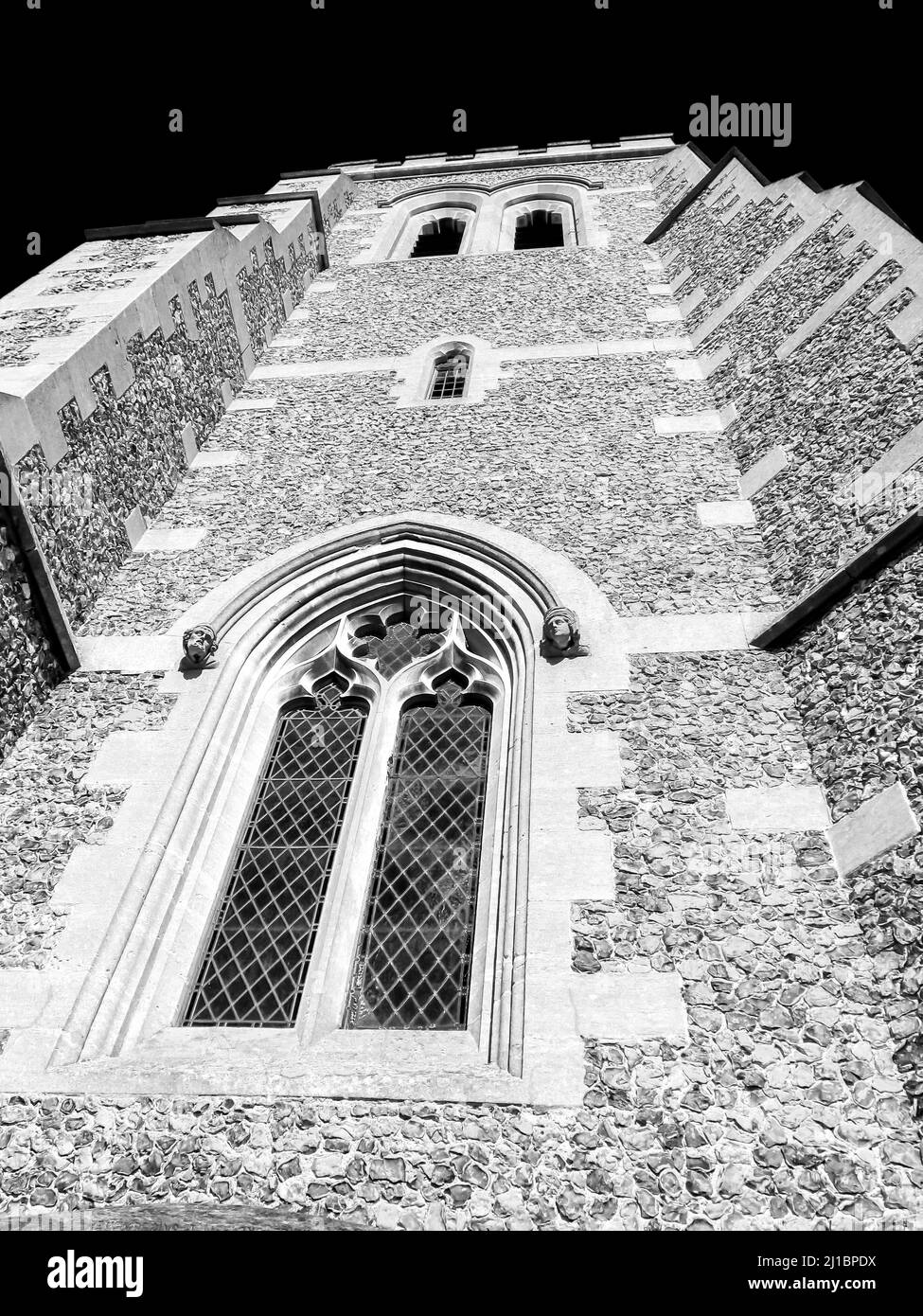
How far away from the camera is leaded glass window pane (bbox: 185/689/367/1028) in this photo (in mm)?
4051

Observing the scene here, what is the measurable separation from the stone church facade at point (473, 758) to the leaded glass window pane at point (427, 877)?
20 millimetres

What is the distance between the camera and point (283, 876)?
179 inches

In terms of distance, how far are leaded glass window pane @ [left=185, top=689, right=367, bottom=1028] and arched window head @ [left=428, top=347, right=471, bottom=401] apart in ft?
13.5

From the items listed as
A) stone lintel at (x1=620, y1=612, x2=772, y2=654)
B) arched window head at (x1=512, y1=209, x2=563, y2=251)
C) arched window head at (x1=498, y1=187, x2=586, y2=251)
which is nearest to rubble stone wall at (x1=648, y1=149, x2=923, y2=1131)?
stone lintel at (x1=620, y1=612, x2=772, y2=654)

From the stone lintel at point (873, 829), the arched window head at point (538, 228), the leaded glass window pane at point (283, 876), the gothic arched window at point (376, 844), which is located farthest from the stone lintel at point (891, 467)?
the arched window head at point (538, 228)

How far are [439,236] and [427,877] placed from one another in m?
12.6

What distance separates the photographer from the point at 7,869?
13.8 ft

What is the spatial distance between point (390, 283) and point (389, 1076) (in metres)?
9.85

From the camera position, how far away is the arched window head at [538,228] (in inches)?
548

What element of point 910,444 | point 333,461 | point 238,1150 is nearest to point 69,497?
point 333,461

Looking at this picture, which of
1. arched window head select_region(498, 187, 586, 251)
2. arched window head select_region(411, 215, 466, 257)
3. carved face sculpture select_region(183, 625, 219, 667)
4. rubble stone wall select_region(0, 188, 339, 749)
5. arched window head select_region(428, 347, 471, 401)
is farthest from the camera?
arched window head select_region(411, 215, 466, 257)

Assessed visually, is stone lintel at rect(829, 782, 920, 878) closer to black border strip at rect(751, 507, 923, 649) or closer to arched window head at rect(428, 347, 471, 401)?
black border strip at rect(751, 507, 923, 649)

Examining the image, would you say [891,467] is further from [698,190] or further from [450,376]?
[698,190]

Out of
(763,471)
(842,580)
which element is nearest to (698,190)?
(763,471)
